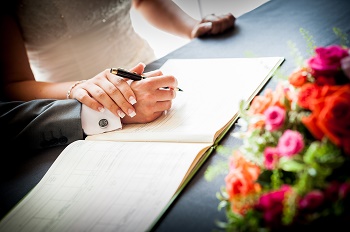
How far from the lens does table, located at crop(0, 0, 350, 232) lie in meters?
0.69

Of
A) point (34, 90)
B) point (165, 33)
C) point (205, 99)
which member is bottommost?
point (165, 33)

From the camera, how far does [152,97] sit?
→ 1.00 metres

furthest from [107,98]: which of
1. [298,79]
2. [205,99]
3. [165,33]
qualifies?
[165,33]

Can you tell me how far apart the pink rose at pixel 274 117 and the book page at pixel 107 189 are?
0.25 meters

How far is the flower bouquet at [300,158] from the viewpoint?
48cm

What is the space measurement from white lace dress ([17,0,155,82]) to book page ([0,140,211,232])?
0.90 metres

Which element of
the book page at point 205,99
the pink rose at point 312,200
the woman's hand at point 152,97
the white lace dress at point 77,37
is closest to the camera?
the pink rose at point 312,200

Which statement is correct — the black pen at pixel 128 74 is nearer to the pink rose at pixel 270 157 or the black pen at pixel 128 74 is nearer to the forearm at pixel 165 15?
the pink rose at pixel 270 157

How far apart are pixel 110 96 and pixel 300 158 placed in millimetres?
635

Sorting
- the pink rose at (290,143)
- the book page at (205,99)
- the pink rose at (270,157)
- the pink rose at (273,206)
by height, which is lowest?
the book page at (205,99)

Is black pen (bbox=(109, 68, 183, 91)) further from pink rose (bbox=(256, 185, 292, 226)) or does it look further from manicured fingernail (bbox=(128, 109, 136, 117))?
pink rose (bbox=(256, 185, 292, 226))

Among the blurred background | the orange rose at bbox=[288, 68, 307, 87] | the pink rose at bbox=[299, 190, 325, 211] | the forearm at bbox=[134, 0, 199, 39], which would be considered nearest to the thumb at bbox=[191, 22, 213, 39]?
the forearm at bbox=[134, 0, 199, 39]

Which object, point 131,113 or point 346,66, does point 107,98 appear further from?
point 346,66

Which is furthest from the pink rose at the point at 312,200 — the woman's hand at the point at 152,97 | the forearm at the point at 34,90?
the forearm at the point at 34,90
